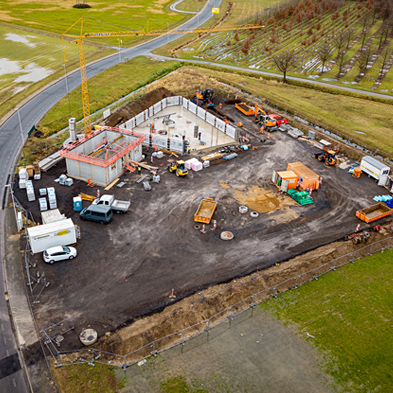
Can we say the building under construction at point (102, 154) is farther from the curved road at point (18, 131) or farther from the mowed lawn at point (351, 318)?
the mowed lawn at point (351, 318)

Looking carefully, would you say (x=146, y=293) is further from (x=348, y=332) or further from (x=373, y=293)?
(x=373, y=293)

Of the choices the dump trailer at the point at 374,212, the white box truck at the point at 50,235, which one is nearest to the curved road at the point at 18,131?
the white box truck at the point at 50,235

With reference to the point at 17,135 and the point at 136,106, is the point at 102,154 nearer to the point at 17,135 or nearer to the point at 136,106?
the point at 17,135

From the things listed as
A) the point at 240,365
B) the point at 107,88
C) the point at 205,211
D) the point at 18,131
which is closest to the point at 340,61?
the point at 107,88

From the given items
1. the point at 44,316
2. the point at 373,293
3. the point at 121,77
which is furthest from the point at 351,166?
the point at 121,77

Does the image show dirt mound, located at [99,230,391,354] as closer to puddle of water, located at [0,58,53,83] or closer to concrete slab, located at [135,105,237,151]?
concrete slab, located at [135,105,237,151]
